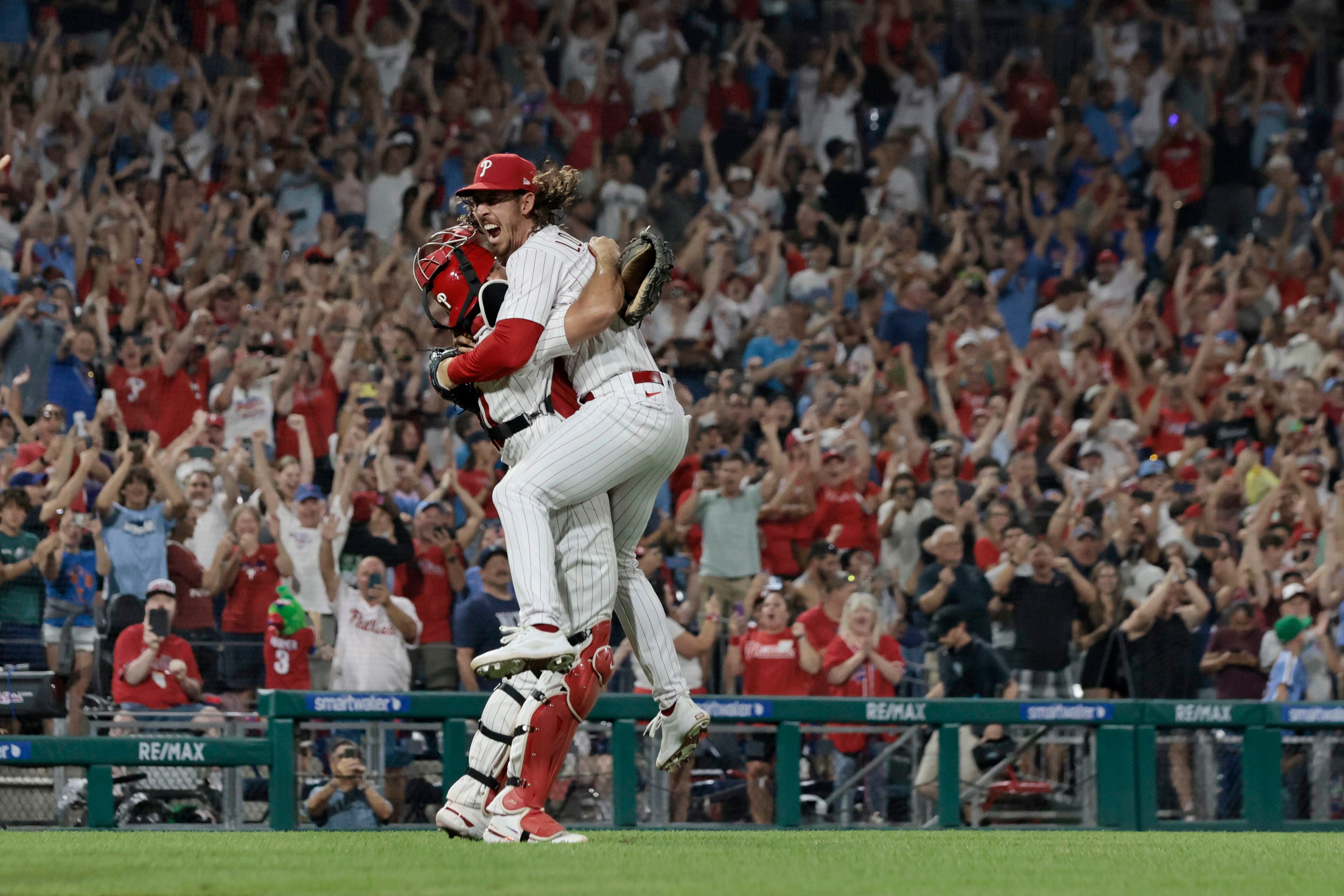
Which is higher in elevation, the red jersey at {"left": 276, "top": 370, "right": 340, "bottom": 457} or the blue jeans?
the red jersey at {"left": 276, "top": 370, "right": 340, "bottom": 457}

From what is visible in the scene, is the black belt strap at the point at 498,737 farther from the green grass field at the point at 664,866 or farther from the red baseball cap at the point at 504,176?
the red baseball cap at the point at 504,176

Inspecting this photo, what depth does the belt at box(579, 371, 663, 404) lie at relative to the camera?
17.5ft

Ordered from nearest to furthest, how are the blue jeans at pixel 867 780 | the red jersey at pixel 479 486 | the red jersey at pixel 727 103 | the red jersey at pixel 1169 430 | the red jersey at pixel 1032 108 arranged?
the blue jeans at pixel 867 780, the red jersey at pixel 479 486, the red jersey at pixel 1169 430, the red jersey at pixel 727 103, the red jersey at pixel 1032 108

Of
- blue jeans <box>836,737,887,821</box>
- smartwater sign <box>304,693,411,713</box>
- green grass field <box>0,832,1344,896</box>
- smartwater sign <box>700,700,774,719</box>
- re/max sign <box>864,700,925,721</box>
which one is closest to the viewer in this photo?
green grass field <box>0,832,1344,896</box>

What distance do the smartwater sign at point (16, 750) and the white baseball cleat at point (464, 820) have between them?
7.57 ft

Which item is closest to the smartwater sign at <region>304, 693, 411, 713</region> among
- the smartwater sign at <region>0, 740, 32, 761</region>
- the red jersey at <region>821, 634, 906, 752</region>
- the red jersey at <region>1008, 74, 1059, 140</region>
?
the smartwater sign at <region>0, 740, 32, 761</region>

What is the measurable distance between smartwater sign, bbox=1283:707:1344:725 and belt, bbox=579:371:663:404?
4028mm

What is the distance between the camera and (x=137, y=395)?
463 inches

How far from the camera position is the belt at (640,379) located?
5.33 metres

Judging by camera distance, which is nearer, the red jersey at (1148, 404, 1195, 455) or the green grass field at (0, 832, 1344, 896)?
the green grass field at (0, 832, 1344, 896)

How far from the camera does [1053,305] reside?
49.2 ft

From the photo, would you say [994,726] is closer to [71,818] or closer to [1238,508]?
[71,818]

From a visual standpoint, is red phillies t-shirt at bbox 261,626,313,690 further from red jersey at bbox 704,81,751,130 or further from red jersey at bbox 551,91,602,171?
red jersey at bbox 704,81,751,130

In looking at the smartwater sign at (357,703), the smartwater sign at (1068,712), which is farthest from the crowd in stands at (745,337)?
the smartwater sign at (357,703)
